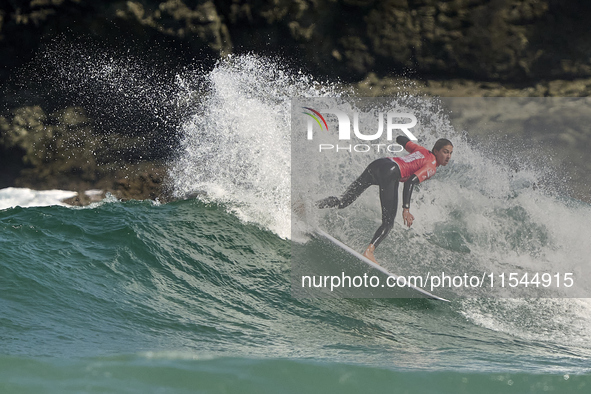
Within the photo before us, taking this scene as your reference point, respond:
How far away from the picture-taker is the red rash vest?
4.12m

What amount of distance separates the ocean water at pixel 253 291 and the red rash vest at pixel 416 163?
1.75ft

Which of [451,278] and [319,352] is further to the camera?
[451,278]

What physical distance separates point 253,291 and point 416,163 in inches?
72.6

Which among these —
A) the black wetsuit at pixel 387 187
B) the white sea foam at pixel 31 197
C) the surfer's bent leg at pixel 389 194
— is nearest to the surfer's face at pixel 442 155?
the black wetsuit at pixel 387 187

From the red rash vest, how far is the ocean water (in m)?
0.53

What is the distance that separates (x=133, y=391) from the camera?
185 cm

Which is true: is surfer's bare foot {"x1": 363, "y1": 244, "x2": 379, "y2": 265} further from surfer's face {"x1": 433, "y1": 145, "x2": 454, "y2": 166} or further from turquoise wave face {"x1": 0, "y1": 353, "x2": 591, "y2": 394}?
turquoise wave face {"x1": 0, "y1": 353, "x2": 591, "y2": 394}

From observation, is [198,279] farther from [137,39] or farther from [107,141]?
[137,39]

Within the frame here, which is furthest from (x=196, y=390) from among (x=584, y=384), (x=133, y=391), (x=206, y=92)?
(x=206, y=92)

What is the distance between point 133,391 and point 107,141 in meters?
5.35

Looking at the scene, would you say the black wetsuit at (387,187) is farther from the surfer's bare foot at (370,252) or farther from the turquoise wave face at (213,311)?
the turquoise wave face at (213,311)

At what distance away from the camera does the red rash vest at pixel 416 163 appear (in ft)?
13.5

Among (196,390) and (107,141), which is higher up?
(107,141)

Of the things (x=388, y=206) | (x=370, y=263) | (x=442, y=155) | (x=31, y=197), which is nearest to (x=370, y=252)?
(x=370, y=263)
